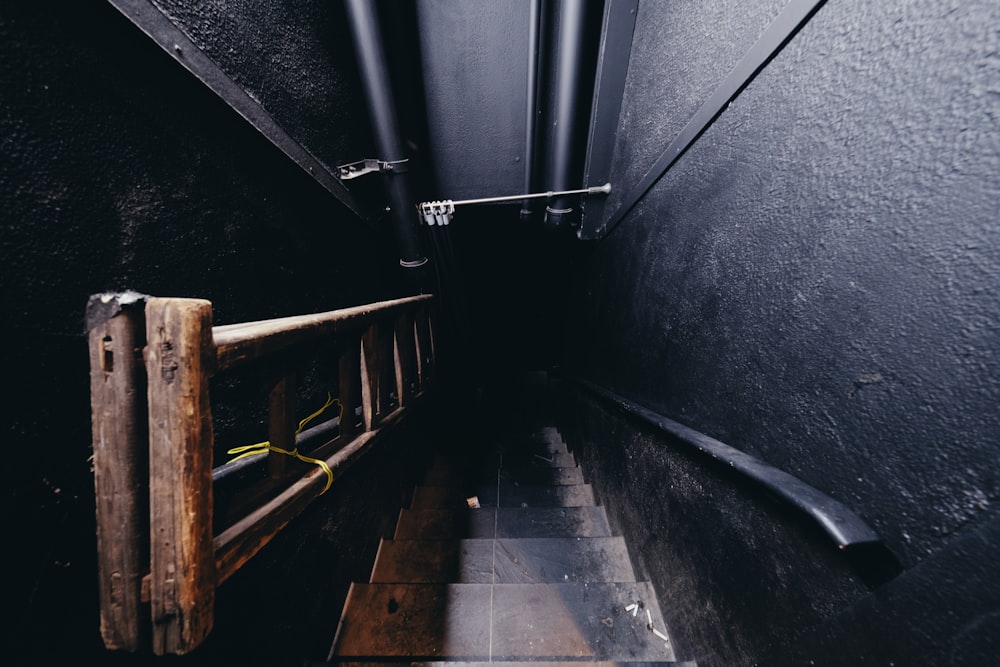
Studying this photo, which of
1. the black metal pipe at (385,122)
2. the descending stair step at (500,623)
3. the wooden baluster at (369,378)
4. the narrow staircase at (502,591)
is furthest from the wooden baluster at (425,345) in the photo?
the descending stair step at (500,623)

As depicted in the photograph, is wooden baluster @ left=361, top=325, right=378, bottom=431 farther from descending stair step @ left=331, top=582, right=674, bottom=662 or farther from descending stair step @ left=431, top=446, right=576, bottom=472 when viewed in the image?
descending stair step @ left=431, top=446, right=576, bottom=472

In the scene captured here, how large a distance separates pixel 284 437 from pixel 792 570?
1532 millimetres

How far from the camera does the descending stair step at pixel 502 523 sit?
7.75 feet

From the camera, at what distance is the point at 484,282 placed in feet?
17.8

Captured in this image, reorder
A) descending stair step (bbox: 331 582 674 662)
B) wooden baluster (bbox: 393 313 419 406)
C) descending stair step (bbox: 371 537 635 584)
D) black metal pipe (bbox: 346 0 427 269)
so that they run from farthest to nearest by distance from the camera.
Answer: wooden baluster (bbox: 393 313 419 406) → black metal pipe (bbox: 346 0 427 269) → descending stair step (bbox: 371 537 635 584) → descending stair step (bbox: 331 582 674 662)

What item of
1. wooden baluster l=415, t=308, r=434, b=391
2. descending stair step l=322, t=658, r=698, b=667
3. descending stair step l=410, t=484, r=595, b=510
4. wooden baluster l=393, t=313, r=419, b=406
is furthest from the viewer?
wooden baluster l=415, t=308, r=434, b=391

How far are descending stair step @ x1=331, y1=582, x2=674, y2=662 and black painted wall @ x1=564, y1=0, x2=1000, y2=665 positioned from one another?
22 centimetres

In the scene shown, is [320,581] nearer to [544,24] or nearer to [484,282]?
[544,24]

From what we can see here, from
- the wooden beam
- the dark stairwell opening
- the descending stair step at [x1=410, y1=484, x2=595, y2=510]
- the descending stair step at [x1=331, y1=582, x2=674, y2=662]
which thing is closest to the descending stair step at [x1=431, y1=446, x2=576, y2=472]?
the descending stair step at [x1=410, y1=484, x2=595, y2=510]

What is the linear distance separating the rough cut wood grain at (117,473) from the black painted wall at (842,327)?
1.51 metres

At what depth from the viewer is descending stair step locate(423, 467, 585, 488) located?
317 cm

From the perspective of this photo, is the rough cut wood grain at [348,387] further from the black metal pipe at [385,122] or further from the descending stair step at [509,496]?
the black metal pipe at [385,122]

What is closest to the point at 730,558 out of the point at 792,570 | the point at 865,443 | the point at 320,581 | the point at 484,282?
the point at 792,570

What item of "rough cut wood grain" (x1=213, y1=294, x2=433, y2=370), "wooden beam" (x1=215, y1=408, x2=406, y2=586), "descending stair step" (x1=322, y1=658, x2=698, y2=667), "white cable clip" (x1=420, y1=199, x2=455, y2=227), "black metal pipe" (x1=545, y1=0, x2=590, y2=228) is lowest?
"descending stair step" (x1=322, y1=658, x2=698, y2=667)
